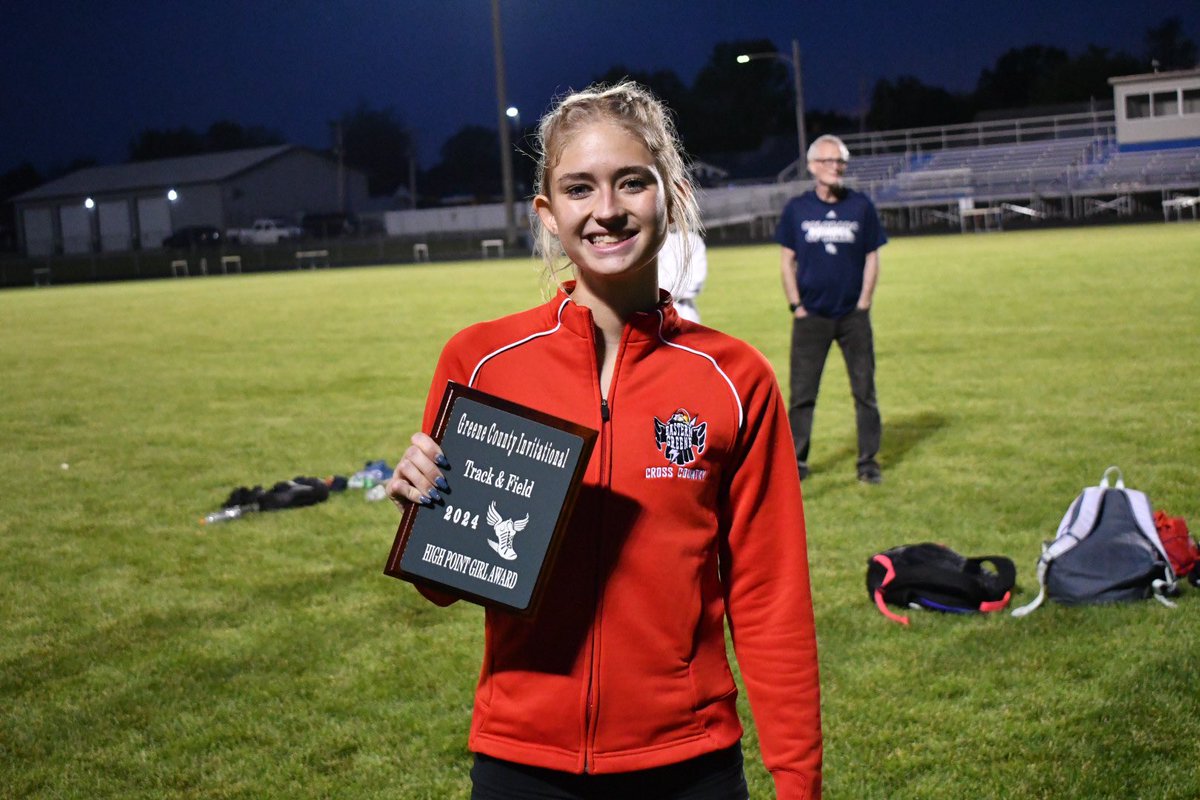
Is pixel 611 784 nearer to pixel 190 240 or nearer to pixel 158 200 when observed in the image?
pixel 190 240

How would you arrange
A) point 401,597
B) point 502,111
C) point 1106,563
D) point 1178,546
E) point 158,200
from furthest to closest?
point 158,200
point 502,111
point 401,597
point 1178,546
point 1106,563

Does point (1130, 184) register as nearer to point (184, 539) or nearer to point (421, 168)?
point (184, 539)

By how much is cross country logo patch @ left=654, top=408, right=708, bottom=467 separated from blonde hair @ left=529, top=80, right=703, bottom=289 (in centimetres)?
31

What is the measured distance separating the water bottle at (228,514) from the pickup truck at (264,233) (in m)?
66.4

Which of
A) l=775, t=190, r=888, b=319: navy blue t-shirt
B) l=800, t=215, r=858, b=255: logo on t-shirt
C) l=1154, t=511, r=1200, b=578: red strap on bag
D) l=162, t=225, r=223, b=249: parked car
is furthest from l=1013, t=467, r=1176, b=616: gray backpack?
l=162, t=225, r=223, b=249: parked car

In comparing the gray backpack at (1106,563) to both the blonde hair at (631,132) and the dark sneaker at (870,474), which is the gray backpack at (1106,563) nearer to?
the dark sneaker at (870,474)

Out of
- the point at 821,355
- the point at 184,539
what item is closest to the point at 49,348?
the point at 184,539

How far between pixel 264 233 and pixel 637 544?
79.0 m

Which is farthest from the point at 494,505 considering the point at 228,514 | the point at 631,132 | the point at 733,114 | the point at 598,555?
the point at 733,114

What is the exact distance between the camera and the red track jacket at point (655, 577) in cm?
236

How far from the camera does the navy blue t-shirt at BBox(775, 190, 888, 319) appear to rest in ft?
29.3

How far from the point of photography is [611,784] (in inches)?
92.7

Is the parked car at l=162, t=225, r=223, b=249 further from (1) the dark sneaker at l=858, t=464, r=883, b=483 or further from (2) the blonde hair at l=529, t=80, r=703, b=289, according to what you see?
(2) the blonde hair at l=529, t=80, r=703, b=289

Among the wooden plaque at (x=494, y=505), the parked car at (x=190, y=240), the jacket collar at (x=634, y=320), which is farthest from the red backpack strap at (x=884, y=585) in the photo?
the parked car at (x=190, y=240)
